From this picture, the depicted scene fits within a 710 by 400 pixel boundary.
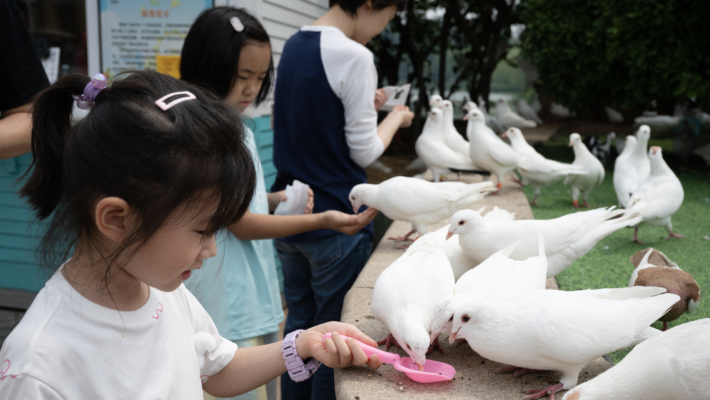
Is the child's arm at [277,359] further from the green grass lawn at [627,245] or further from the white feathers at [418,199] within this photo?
the white feathers at [418,199]

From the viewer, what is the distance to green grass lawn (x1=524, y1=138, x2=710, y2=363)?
261cm

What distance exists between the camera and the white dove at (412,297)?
1.42 metres

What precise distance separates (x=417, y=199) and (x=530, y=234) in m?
0.71

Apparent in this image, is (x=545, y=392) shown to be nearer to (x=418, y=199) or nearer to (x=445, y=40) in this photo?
(x=418, y=199)

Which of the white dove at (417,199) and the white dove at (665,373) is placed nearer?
the white dove at (665,373)

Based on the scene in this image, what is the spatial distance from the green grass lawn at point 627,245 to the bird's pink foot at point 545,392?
1.89ft

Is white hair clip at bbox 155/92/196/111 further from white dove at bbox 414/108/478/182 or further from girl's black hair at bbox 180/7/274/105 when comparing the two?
white dove at bbox 414/108/478/182

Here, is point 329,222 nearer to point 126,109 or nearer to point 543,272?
point 543,272

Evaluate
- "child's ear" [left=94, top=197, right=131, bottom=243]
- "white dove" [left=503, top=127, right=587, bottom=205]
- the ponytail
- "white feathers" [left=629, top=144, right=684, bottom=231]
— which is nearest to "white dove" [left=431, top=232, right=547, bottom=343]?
"child's ear" [left=94, top=197, right=131, bottom=243]

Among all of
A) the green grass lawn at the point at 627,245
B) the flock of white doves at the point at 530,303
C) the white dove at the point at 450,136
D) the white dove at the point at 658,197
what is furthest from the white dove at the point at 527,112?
the flock of white doves at the point at 530,303

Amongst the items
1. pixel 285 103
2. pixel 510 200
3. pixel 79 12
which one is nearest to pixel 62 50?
pixel 79 12

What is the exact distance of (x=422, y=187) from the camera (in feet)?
8.71

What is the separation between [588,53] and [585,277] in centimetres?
474

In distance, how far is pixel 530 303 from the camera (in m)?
1.44
